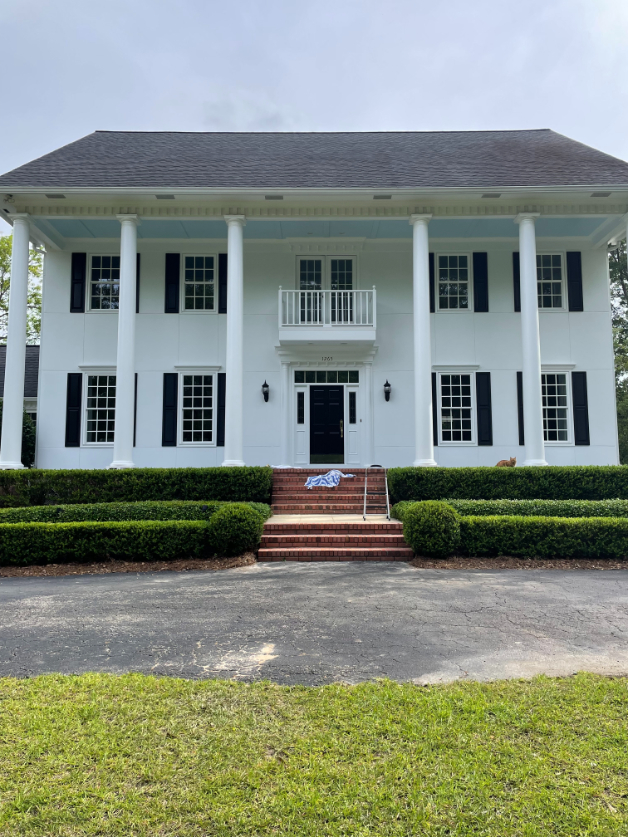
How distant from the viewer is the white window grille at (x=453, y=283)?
53.2ft

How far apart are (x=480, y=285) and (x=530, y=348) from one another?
3.13 m

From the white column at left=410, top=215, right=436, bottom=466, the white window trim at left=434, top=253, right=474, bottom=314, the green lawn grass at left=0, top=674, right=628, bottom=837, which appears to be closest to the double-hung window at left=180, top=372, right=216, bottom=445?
the white column at left=410, top=215, right=436, bottom=466

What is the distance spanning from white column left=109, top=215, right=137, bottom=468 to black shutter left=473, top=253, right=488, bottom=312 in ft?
31.8

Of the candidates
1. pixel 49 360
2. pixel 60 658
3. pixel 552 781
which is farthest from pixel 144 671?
pixel 49 360

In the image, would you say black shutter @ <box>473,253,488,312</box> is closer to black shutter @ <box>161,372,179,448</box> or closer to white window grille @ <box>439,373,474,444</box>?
white window grille @ <box>439,373,474,444</box>

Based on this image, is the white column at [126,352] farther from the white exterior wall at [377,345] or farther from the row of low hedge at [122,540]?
the row of low hedge at [122,540]

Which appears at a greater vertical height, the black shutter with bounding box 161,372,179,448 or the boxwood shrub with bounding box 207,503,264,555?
the black shutter with bounding box 161,372,179,448

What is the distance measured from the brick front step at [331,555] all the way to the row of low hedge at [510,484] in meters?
2.98

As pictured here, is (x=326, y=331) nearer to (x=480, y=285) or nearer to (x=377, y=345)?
(x=377, y=345)

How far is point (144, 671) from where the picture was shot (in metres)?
4.44

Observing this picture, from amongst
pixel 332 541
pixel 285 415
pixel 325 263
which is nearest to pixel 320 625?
pixel 332 541

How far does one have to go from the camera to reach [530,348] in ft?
45.4

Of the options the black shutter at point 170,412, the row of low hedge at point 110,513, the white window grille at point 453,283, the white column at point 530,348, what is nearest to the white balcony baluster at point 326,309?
the white window grille at point 453,283

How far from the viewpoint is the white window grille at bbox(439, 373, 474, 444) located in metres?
15.9
